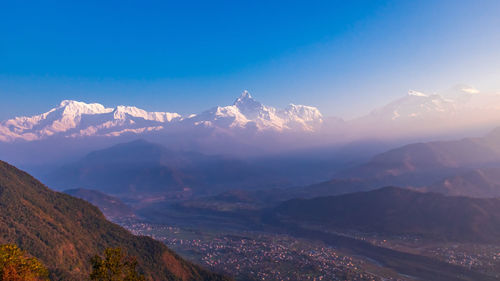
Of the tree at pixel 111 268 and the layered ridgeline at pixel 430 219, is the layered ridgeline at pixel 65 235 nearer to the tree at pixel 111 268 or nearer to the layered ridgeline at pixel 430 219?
the tree at pixel 111 268

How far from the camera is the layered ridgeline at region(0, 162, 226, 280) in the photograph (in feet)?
246

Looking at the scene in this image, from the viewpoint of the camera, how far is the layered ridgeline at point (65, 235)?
246 feet

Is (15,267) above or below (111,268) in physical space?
below

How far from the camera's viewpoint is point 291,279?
106 metres

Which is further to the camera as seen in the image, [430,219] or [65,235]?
[430,219]

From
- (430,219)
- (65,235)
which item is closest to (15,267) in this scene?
(65,235)

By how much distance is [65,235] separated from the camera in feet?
282

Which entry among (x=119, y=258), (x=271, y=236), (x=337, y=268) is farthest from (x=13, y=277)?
(x=271, y=236)

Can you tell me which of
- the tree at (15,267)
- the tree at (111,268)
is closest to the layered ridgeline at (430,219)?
the tree at (111,268)

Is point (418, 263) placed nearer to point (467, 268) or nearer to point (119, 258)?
point (467, 268)

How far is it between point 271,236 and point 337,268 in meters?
60.2

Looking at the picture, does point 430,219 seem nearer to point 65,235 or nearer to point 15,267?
point 65,235

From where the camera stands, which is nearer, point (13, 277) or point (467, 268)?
point (13, 277)

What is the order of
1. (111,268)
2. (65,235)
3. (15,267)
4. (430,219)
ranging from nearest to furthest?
(111,268) < (15,267) < (65,235) < (430,219)
